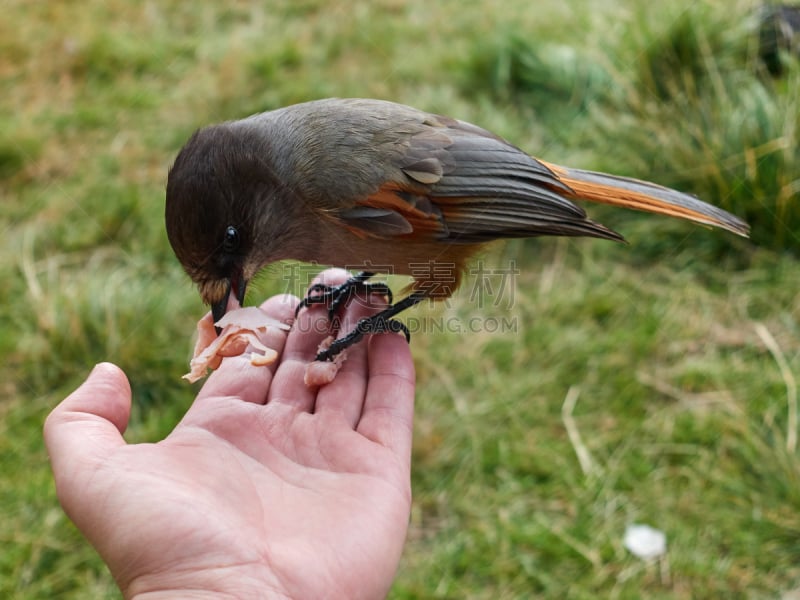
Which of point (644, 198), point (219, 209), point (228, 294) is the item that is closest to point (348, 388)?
point (228, 294)

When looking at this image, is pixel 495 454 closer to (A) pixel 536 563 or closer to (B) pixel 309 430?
(A) pixel 536 563

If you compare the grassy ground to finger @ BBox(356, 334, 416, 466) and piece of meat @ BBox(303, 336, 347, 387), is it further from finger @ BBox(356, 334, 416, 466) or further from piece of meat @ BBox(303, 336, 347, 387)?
piece of meat @ BBox(303, 336, 347, 387)

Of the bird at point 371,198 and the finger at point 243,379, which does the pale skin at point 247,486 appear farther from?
the bird at point 371,198

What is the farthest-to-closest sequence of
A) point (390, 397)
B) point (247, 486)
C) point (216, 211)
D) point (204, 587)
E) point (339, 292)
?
point (339, 292) < point (390, 397) < point (216, 211) < point (247, 486) < point (204, 587)

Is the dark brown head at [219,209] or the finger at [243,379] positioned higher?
the dark brown head at [219,209]

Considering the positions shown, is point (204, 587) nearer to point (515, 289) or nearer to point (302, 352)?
point (302, 352)

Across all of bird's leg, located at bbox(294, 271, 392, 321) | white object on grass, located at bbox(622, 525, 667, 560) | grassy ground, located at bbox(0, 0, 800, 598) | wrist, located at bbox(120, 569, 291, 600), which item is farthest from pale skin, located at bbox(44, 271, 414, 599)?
white object on grass, located at bbox(622, 525, 667, 560)

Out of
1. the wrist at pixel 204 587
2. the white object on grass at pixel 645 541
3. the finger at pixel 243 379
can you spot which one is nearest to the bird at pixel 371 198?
the finger at pixel 243 379
